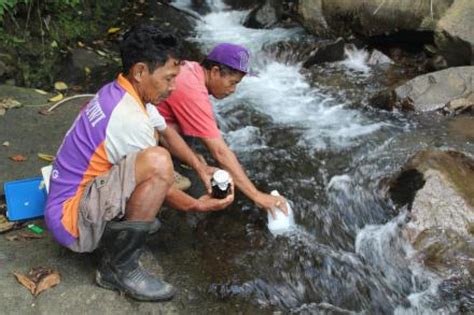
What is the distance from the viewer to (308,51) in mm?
8570

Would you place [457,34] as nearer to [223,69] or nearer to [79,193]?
[223,69]

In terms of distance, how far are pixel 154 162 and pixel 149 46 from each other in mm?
713

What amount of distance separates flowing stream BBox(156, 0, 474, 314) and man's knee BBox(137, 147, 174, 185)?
999 mm

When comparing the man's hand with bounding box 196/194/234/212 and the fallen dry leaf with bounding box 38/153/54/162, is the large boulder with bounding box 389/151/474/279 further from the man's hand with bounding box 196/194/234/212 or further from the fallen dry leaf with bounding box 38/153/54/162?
the fallen dry leaf with bounding box 38/153/54/162

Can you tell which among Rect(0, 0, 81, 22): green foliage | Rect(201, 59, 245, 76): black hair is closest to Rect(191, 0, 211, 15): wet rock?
Rect(0, 0, 81, 22): green foliage

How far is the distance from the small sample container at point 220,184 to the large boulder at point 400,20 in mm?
5366

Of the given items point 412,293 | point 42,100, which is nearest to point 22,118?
point 42,100

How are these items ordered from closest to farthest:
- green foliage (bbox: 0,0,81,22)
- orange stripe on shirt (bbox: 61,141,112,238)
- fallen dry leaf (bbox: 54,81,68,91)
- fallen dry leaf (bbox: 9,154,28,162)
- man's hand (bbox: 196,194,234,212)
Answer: orange stripe on shirt (bbox: 61,141,112,238) → man's hand (bbox: 196,194,234,212) → fallen dry leaf (bbox: 9,154,28,162) → green foliage (bbox: 0,0,81,22) → fallen dry leaf (bbox: 54,81,68,91)

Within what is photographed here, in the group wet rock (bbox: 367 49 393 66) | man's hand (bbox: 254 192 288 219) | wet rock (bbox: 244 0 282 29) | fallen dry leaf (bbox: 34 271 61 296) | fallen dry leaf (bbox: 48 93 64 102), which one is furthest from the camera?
wet rock (bbox: 244 0 282 29)

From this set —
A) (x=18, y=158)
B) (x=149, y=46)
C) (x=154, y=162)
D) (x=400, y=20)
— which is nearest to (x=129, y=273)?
(x=154, y=162)

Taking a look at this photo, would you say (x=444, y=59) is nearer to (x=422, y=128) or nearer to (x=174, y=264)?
(x=422, y=128)

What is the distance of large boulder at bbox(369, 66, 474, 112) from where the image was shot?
22.4 ft

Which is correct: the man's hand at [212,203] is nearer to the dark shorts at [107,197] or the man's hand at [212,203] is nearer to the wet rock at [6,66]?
the dark shorts at [107,197]

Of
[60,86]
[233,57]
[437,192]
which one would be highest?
[233,57]
